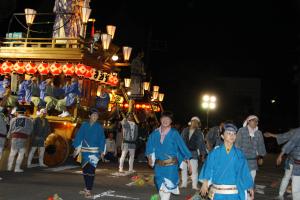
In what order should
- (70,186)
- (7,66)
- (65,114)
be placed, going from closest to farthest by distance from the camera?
(70,186), (65,114), (7,66)

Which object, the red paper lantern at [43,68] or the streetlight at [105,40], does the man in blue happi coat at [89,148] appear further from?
the streetlight at [105,40]

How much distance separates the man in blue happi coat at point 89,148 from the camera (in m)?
8.41

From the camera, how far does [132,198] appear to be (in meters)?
8.57

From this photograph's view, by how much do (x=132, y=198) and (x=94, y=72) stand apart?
8332mm

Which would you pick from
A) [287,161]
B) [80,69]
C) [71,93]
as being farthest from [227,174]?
[80,69]

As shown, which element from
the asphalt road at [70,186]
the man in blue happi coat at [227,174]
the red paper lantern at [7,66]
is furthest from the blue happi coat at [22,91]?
the man in blue happi coat at [227,174]

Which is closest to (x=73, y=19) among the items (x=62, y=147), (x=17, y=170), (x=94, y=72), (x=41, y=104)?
(x=94, y=72)

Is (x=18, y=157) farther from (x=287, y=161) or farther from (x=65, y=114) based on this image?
(x=287, y=161)

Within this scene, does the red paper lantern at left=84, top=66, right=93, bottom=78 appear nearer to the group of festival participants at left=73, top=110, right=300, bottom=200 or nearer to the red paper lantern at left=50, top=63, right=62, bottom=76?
the red paper lantern at left=50, top=63, right=62, bottom=76

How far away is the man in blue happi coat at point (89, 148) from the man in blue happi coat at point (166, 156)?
176cm

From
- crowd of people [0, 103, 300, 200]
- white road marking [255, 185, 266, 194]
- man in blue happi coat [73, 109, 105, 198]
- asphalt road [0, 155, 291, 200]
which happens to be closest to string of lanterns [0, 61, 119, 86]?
crowd of people [0, 103, 300, 200]

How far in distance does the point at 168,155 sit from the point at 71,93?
28.4ft

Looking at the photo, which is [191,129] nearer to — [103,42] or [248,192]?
[248,192]

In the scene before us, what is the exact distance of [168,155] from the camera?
6965 millimetres
